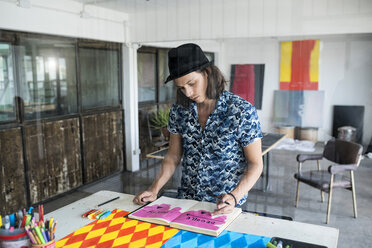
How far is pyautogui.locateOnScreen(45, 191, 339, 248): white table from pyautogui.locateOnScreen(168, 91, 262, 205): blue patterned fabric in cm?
27

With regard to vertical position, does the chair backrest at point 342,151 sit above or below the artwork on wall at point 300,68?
below

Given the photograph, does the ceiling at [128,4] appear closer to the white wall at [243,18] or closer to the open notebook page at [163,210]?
the white wall at [243,18]

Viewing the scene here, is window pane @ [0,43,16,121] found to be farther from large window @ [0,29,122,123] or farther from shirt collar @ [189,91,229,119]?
shirt collar @ [189,91,229,119]

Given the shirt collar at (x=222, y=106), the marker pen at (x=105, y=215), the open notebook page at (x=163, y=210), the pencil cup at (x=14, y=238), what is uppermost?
the shirt collar at (x=222, y=106)

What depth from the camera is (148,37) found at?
294cm

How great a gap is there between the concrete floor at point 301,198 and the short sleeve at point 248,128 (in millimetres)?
1236

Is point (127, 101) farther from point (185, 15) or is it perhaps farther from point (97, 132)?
point (185, 15)

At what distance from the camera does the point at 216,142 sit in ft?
4.94

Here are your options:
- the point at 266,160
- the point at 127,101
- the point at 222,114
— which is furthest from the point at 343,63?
the point at 127,101

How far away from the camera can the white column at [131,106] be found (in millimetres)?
3123

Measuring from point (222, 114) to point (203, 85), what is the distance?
0.51 feet

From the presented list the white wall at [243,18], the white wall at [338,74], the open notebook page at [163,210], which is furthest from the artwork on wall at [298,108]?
the open notebook page at [163,210]

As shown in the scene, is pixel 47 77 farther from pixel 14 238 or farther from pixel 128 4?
pixel 14 238

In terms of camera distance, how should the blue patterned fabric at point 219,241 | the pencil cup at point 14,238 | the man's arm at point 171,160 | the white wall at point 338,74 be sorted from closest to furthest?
the pencil cup at point 14,238 → the blue patterned fabric at point 219,241 → the man's arm at point 171,160 → the white wall at point 338,74
